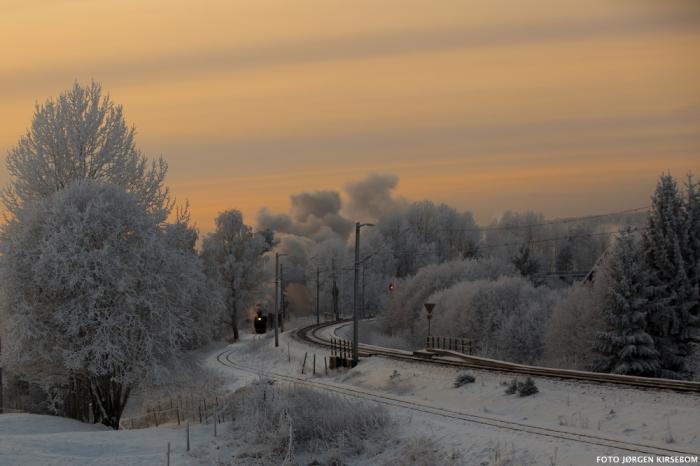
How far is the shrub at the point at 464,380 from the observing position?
1204 inches

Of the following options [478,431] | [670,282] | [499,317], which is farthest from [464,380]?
[499,317]

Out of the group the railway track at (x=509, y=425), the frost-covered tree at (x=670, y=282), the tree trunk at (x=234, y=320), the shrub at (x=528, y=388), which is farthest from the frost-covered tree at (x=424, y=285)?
the shrub at (x=528, y=388)

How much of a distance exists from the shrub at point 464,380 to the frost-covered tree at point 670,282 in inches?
941

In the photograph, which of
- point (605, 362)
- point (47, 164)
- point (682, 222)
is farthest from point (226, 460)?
point (682, 222)

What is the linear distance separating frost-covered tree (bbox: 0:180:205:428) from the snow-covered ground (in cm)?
224

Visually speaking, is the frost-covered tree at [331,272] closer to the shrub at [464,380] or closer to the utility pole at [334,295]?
the utility pole at [334,295]

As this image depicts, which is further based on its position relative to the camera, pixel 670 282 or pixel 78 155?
pixel 670 282

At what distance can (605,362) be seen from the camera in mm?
48844

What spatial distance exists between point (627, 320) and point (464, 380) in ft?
74.3

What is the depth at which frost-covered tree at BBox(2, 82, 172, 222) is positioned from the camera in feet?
105

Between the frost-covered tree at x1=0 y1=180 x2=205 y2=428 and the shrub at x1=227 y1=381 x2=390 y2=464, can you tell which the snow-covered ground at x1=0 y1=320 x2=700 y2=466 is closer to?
the shrub at x1=227 y1=381 x2=390 y2=464

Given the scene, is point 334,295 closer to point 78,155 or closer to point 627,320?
point 627,320

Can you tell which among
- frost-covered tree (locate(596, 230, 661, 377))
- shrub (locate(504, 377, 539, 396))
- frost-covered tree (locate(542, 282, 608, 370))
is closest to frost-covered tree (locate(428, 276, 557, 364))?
frost-covered tree (locate(542, 282, 608, 370))

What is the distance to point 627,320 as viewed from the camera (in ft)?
161
